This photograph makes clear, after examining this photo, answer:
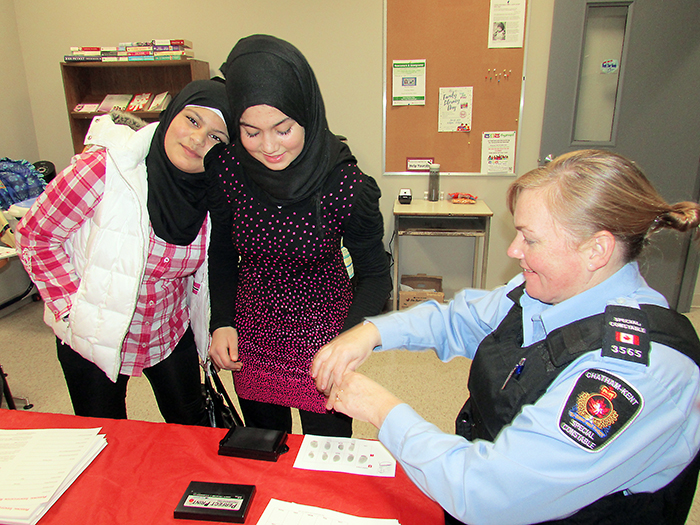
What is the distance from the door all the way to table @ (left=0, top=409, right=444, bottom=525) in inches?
121

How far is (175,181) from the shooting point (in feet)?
Result: 4.37

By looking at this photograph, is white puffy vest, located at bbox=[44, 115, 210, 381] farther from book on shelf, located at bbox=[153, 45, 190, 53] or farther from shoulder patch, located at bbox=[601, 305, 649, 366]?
book on shelf, located at bbox=[153, 45, 190, 53]

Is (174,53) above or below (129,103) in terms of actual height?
above

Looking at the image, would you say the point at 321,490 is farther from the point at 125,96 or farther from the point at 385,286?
the point at 125,96

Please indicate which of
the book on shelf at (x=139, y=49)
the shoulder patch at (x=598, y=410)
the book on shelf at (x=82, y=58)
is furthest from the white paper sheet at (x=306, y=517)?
the book on shelf at (x=82, y=58)

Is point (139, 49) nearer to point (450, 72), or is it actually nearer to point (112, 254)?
point (450, 72)

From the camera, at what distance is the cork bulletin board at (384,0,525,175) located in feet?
10.7

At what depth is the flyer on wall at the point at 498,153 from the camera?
3479mm

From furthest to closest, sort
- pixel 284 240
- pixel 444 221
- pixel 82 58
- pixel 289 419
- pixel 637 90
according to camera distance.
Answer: pixel 82 58 < pixel 444 221 < pixel 637 90 < pixel 289 419 < pixel 284 240

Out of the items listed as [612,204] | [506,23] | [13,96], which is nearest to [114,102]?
[13,96]

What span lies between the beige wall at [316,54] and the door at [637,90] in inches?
5.7

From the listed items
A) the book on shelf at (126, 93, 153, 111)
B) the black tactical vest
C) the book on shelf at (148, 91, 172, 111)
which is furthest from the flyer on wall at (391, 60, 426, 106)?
the black tactical vest

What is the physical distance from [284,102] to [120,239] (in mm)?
603

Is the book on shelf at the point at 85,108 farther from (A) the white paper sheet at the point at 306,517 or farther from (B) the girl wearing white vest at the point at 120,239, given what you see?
(A) the white paper sheet at the point at 306,517
